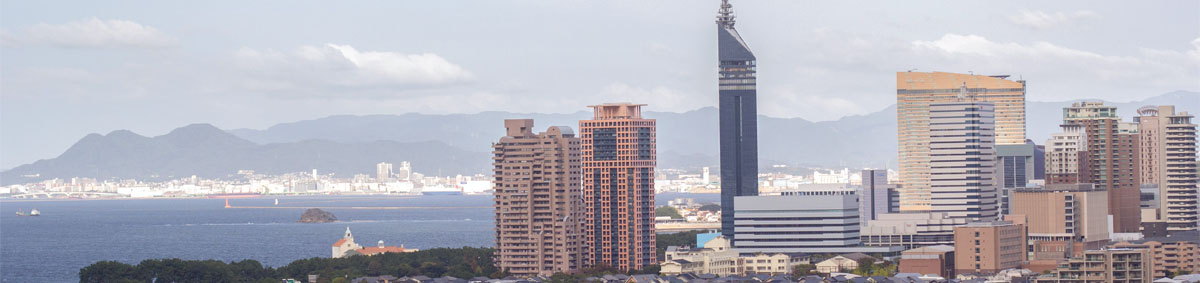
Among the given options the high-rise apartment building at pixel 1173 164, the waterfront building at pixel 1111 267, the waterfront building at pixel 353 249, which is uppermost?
the high-rise apartment building at pixel 1173 164

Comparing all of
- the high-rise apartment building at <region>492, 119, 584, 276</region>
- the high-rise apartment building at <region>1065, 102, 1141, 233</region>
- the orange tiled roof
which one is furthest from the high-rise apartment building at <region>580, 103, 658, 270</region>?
the high-rise apartment building at <region>1065, 102, 1141, 233</region>

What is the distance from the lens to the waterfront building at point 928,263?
131 metres

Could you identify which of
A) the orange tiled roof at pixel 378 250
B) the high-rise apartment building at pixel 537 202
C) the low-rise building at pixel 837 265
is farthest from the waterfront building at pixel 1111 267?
the orange tiled roof at pixel 378 250

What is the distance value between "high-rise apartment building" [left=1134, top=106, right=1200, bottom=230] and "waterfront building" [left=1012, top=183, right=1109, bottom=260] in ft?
113

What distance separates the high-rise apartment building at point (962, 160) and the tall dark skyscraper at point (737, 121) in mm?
21510

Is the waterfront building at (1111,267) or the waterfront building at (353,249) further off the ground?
the waterfront building at (1111,267)

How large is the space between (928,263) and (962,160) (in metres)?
54.9

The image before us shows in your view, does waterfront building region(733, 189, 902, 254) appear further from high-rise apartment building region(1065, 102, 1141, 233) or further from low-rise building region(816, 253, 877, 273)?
high-rise apartment building region(1065, 102, 1141, 233)

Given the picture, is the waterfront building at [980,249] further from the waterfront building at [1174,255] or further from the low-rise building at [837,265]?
the low-rise building at [837,265]

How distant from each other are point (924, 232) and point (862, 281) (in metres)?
53.9

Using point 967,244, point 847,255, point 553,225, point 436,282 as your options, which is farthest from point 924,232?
point 436,282

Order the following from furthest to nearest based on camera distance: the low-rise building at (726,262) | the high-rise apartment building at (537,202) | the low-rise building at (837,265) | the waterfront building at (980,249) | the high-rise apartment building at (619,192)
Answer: the high-rise apartment building at (619,192), the low-rise building at (837,265), the low-rise building at (726,262), the high-rise apartment building at (537,202), the waterfront building at (980,249)

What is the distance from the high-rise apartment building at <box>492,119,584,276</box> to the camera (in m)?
136

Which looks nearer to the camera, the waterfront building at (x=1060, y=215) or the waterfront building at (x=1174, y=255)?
the waterfront building at (x=1174, y=255)
